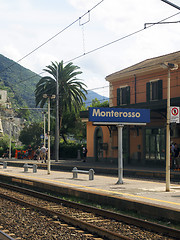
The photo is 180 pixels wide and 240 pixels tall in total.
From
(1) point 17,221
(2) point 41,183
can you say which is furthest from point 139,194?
(2) point 41,183

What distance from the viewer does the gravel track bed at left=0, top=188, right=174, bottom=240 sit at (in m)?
8.79

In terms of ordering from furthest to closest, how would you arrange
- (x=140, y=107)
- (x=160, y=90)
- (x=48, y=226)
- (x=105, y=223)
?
1. (x=160, y=90)
2. (x=140, y=107)
3. (x=105, y=223)
4. (x=48, y=226)

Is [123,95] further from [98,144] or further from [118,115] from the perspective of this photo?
[118,115]

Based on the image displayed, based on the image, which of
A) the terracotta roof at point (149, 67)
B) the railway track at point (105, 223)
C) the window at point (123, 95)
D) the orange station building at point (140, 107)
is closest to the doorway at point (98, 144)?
the orange station building at point (140, 107)

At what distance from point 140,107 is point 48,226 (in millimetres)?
21221

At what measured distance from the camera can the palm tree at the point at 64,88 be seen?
175 feet

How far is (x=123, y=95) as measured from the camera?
38688 mm

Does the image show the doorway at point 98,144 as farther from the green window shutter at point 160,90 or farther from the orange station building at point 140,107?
the green window shutter at point 160,90

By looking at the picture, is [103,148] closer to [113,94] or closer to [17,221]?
[113,94]

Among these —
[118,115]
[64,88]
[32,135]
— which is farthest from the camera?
[32,135]

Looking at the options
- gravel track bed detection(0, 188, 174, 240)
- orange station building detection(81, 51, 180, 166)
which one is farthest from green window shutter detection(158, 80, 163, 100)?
gravel track bed detection(0, 188, 174, 240)

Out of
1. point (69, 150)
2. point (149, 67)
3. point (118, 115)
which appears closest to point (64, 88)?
point (69, 150)

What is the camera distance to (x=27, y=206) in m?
13.8

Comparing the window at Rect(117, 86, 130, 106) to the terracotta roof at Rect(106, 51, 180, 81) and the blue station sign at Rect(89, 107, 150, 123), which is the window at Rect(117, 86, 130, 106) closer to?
the terracotta roof at Rect(106, 51, 180, 81)
